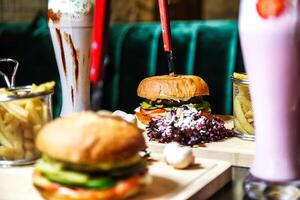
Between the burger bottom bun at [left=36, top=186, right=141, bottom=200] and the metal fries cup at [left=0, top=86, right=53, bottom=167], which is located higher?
the metal fries cup at [left=0, top=86, right=53, bottom=167]

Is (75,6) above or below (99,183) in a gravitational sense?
above

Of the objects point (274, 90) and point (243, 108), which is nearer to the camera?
point (274, 90)

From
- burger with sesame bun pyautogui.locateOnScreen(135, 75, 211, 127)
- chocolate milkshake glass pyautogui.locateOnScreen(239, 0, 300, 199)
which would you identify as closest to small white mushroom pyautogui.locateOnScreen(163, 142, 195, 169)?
chocolate milkshake glass pyautogui.locateOnScreen(239, 0, 300, 199)

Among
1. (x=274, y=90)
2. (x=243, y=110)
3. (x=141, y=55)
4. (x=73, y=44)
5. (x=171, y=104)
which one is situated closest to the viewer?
(x=274, y=90)

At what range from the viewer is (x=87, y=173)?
0.89 m

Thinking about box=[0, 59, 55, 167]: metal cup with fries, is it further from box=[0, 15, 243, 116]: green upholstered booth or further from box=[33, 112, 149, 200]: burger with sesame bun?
box=[0, 15, 243, 116]: green upholstered booth

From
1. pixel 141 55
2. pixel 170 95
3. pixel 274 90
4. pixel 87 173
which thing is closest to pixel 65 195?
pixel 87 173

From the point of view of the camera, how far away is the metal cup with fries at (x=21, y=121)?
46.0 inches

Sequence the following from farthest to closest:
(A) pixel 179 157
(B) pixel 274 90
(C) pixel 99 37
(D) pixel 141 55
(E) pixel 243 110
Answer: (D) pixel 141 55 → (E) pixel 243 110 → (A) pixel 179 157 → (B) pixel 274 90 → (C) pixel 99 37

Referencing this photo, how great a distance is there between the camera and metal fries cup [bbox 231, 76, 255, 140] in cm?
142

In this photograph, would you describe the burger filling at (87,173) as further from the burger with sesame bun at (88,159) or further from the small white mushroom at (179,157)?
the small white mushroom at (179,157)

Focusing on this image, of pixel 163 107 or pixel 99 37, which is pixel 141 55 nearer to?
pixel 163 107

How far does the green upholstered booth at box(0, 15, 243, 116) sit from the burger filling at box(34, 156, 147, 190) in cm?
118

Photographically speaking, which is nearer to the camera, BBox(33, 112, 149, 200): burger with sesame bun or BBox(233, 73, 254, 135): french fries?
BBox(33, 112, 149, 200): burger with sesame bun
